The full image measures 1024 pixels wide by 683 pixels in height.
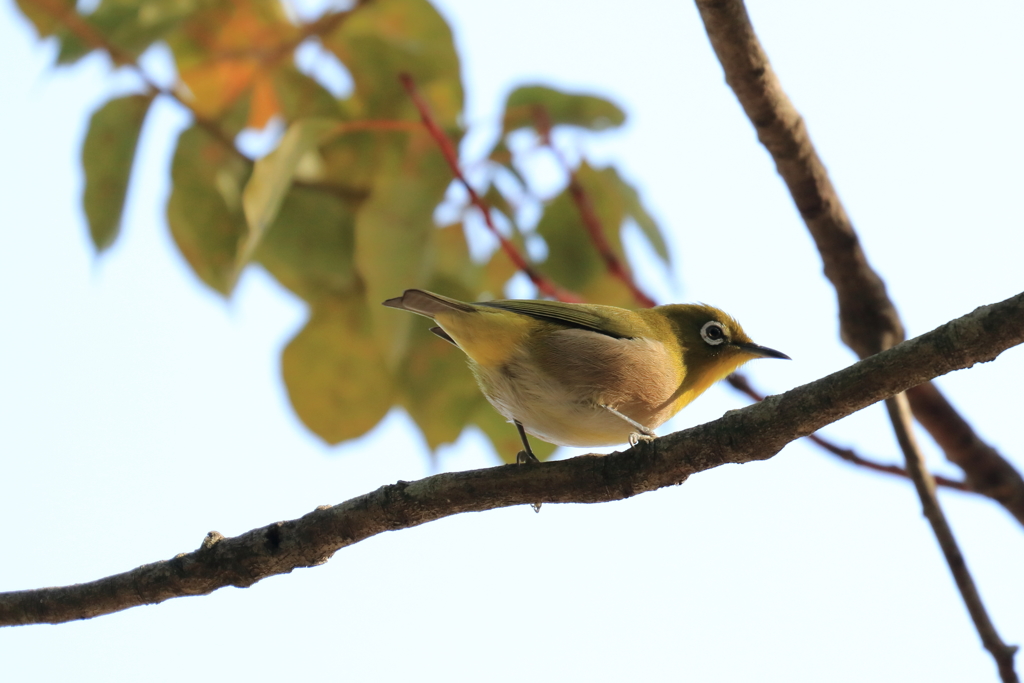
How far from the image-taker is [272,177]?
3395 mm

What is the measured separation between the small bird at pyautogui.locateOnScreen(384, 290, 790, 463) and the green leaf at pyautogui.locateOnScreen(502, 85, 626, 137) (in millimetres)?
911

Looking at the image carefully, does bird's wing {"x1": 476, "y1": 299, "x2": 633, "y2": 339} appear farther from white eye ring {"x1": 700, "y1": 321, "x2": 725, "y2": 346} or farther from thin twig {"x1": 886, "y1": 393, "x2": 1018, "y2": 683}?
thin twig {"x1": 886, "y1": 393, "x2": 1018, "y2": 683}

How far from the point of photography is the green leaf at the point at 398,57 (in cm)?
405

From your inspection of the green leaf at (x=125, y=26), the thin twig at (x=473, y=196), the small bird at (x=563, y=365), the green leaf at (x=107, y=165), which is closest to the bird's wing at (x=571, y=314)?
the small bird at (x=563, y=365)

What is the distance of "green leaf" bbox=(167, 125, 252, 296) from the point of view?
12.9 feet

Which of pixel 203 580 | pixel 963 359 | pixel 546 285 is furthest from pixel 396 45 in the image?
pixel 963 359

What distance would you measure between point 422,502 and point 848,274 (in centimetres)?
216

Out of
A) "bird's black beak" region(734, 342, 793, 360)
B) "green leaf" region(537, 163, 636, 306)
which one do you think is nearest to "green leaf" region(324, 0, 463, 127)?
"green leaf" region(537, 163, 636, 306)

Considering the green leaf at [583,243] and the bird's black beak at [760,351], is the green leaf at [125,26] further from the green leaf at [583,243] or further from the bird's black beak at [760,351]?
the bird's black beak at [760,351]

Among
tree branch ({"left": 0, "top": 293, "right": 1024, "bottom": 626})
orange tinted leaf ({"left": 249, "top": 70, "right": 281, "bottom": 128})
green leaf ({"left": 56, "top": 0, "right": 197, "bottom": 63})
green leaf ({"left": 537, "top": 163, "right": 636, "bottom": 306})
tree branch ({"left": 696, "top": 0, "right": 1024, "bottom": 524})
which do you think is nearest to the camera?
tree branch ({"left": 0, "top": 293, "right": 1024, "bottom": 626})

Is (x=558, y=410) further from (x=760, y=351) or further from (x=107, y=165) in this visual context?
(x=107, y=165)

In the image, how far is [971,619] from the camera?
294 centimetres

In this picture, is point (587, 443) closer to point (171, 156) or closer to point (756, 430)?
point (756, 430)

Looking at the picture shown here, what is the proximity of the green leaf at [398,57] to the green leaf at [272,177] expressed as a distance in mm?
527
